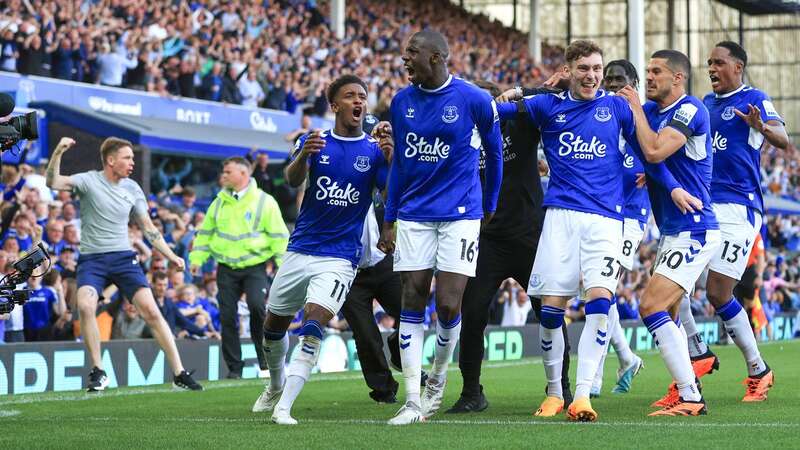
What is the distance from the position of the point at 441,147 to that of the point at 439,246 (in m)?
0.59

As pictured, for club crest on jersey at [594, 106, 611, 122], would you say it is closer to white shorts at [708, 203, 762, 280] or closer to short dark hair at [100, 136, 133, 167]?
white shorts at [708, 203, 762, 280]

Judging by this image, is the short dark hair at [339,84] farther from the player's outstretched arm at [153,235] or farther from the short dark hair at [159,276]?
the short dark hair at [159,276]

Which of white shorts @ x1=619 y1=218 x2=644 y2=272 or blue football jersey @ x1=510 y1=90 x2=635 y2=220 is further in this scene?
white shorts @ x1=619 y1=218 x2=644 y2=272

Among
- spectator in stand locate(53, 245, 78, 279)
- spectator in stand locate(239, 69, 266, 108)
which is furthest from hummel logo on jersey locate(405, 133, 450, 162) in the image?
spectator in stand locate(239, 69, 266, 108)

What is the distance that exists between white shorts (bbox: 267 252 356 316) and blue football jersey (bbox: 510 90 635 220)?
4.49 ft

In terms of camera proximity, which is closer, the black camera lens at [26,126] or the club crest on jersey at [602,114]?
the black camera lens at [26,126]

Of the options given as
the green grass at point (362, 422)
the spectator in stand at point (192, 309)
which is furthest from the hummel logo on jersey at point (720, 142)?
the spectator in stand at point (192, 309)

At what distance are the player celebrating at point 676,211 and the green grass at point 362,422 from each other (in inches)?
16.6

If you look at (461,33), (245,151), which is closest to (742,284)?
(245,151)

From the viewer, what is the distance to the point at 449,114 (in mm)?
7902

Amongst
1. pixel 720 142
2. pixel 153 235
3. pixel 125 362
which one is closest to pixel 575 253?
pixel 720 142

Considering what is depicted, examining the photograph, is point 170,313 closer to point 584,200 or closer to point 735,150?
point 735,150

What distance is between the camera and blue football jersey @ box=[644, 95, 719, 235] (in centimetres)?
839

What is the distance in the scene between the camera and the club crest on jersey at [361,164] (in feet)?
27.4
